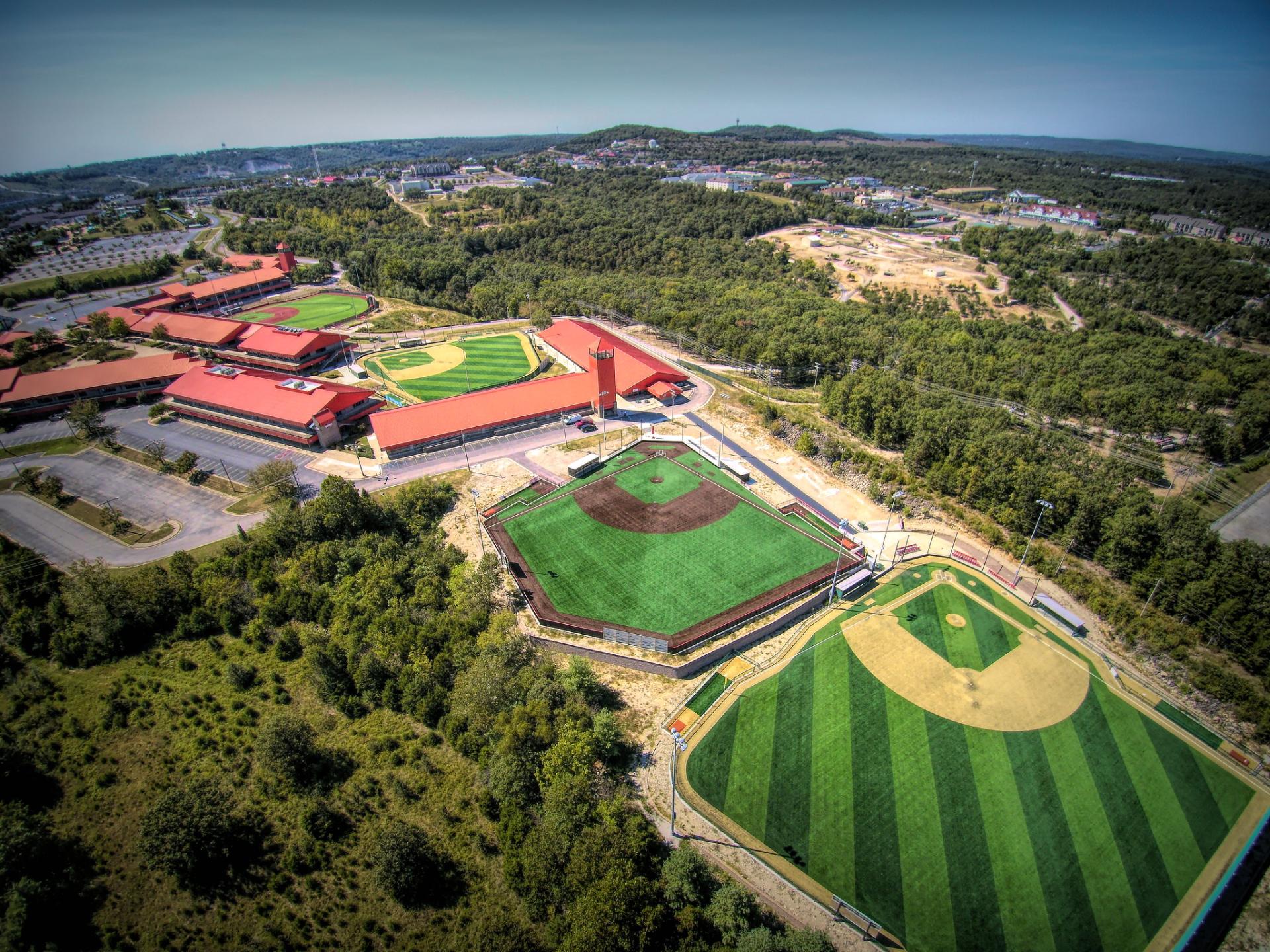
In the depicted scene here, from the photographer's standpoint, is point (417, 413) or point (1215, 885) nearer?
point (1215, 885)

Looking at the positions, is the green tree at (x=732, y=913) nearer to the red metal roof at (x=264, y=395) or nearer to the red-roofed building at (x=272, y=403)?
the red-roofed building at (x=272, y=403)

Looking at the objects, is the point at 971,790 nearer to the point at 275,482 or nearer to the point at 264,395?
the point at 275,482

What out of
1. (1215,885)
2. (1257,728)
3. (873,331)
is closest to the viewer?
(1215,885)

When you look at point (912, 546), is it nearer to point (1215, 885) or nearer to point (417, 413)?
point (1215, 885)

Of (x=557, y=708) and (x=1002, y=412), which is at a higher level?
(x=1002, y=412)

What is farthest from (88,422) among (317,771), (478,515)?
(317,771)

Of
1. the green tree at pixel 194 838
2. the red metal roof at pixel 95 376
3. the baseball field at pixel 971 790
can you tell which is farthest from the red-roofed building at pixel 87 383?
the baseball field at pixel 971 790

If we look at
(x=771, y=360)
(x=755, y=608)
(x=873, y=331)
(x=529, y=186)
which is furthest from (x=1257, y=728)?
(x=529, y=186)

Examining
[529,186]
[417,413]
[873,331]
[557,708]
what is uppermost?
[529,186]
